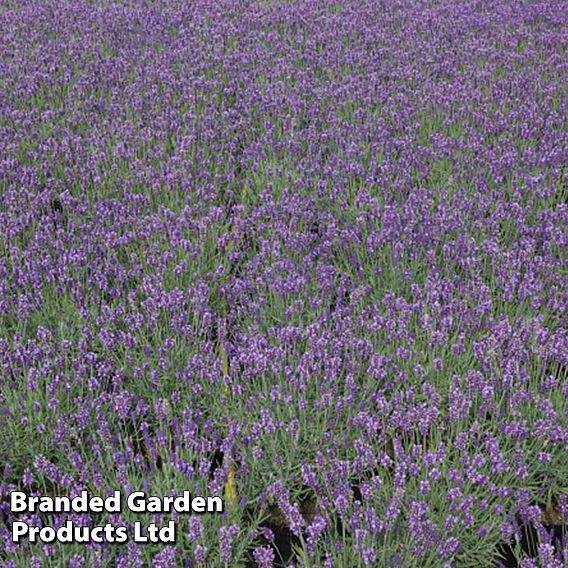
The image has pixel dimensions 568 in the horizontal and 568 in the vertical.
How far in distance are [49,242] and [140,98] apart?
2.04 m

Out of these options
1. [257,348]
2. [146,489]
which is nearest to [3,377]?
[146,489]

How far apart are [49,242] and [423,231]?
1.86m

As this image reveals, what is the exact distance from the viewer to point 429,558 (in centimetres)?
210

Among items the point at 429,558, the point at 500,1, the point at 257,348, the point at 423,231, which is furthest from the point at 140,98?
the point at 500,1

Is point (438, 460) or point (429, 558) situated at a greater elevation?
point (438, 460)

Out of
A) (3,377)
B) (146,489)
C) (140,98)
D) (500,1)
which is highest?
(500,1)

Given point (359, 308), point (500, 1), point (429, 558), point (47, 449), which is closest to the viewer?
point (429, 558)

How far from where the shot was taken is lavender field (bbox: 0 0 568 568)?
229 centimetres

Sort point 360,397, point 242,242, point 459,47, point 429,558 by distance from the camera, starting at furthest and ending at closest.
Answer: point 459,47 < point 242,242 < point 360,397 < point 429,558

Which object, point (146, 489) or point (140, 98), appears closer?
point (146, 489)

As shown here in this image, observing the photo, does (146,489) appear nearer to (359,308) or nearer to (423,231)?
(359,308)

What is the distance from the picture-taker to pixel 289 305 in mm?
3195

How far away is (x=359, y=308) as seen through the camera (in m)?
3.25

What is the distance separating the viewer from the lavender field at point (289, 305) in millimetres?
2287
